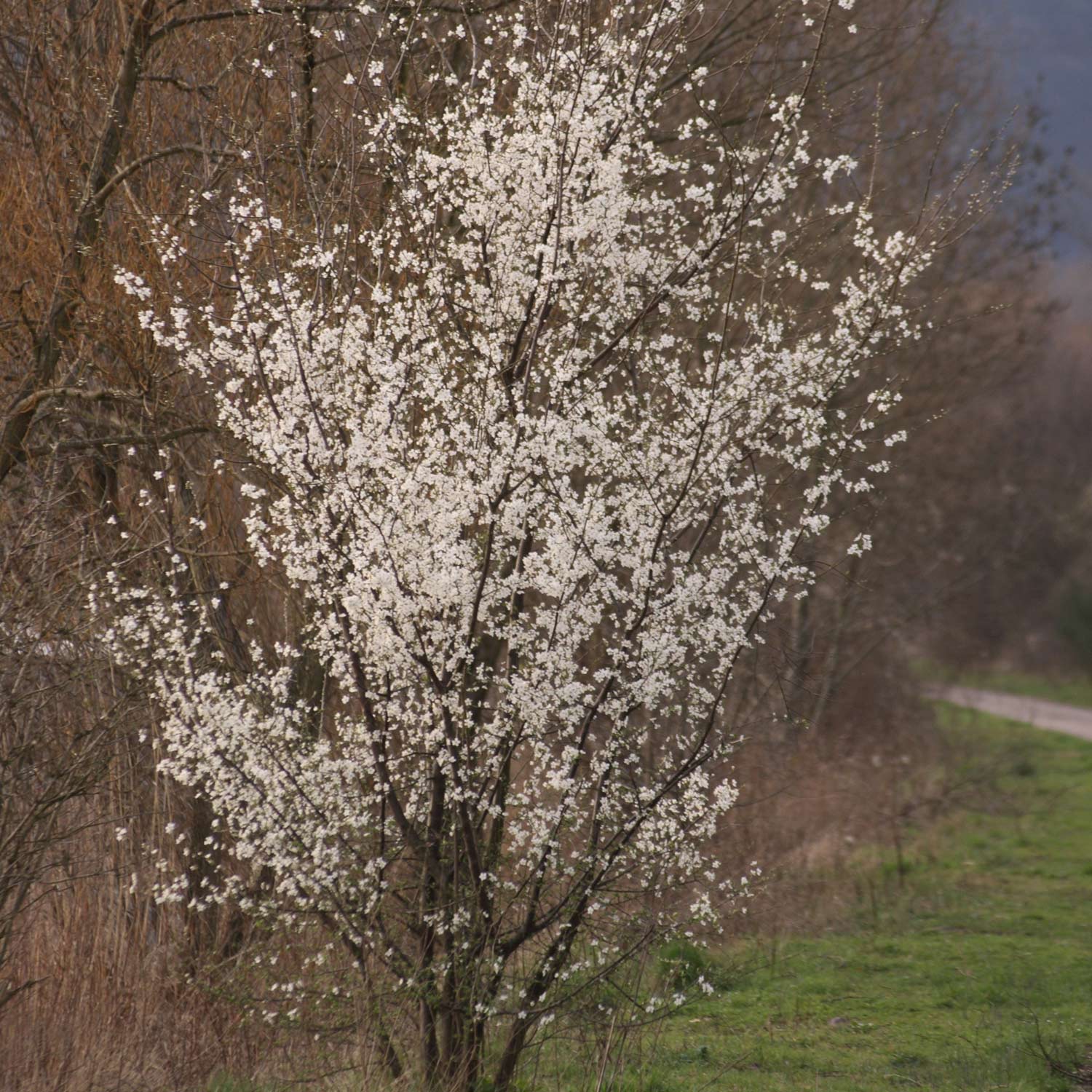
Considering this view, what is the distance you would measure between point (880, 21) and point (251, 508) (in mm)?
7483

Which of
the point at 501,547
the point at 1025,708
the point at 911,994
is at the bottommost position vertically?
the point at 911,994

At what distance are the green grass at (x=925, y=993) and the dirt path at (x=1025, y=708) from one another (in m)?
5.42

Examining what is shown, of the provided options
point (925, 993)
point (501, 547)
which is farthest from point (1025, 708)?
point (501, 547)

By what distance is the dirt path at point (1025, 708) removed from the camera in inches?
698

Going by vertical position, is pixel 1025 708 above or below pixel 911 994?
above

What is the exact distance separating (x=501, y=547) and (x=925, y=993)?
4.47 metres

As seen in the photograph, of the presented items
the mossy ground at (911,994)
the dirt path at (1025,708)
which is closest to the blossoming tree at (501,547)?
the mossy ground at (911,994)

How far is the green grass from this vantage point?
574 centimetres

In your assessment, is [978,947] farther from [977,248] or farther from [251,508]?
[977,248]

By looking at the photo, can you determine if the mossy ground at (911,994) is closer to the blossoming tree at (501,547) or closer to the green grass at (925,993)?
the green grass at (925,993)

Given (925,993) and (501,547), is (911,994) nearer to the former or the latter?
(925,993)

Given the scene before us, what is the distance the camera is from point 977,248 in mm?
14312

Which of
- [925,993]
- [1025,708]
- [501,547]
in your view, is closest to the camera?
[501,547]

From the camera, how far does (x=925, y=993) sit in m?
7.33
